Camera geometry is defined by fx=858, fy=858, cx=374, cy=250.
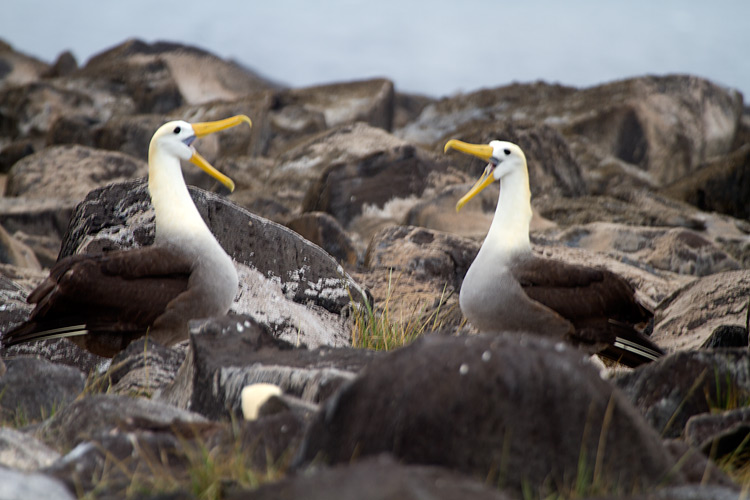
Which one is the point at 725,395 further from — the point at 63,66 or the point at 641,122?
the point at 63,66

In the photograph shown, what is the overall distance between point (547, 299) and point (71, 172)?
1362 centimetres

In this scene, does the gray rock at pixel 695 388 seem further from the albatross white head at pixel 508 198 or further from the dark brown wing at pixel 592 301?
the albatross white head at pixel 508 198

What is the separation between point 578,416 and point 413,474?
2.31 ft

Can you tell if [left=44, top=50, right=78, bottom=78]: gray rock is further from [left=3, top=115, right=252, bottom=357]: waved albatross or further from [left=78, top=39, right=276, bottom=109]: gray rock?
[left=3, top=115, right=252, bottom=357]: waved albatross

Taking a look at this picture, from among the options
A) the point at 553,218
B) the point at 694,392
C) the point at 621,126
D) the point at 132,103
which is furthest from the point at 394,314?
the point at 132,103

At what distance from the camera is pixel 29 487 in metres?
2.56

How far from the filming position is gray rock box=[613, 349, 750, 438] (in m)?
3.87

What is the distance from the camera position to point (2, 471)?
2625 millimetres

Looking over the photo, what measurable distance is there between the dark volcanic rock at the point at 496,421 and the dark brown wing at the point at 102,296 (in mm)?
2634

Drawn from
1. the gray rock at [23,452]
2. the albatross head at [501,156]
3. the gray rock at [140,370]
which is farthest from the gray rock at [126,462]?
the albatross head at [501,156]

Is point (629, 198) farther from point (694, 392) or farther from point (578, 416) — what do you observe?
point (578, 416)

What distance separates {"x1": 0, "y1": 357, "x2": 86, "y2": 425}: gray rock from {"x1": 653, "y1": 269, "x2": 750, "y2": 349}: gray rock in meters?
4.41

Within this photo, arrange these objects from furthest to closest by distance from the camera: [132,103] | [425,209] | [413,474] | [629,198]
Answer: [132,103] → [629,198] → [425,209] → [413,474]

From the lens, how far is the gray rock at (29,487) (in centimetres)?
249
